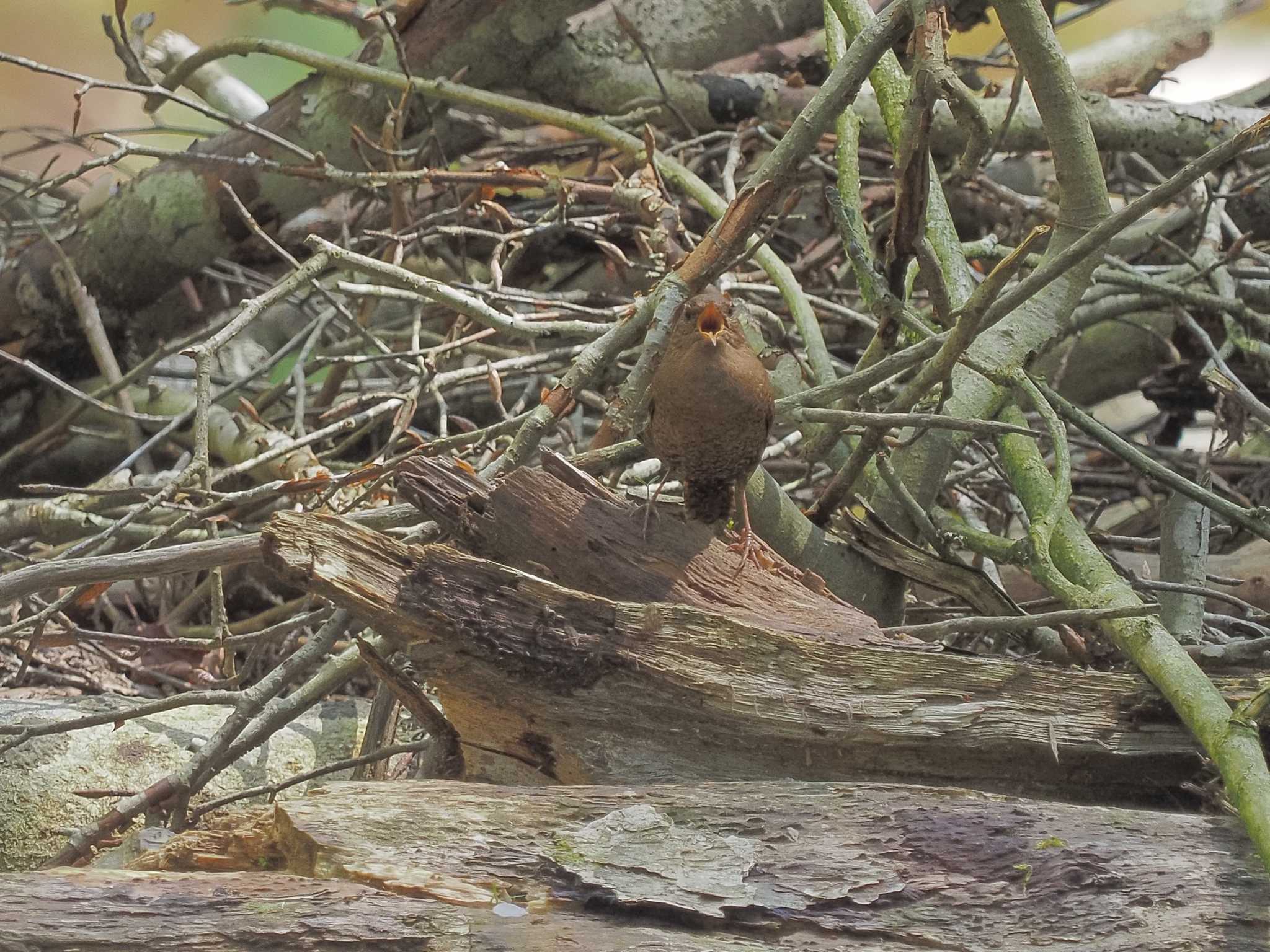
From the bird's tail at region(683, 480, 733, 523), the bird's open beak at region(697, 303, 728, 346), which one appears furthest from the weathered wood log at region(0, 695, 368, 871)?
the bird's open beak at region(697, 303, 728, 346)

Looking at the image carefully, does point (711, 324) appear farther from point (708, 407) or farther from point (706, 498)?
point (706, 498)

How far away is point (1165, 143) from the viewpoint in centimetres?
395

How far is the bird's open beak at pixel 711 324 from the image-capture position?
2016mm

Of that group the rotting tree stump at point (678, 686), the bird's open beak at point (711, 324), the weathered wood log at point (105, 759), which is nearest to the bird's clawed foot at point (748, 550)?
the rotting tree stump at point (678, 686)

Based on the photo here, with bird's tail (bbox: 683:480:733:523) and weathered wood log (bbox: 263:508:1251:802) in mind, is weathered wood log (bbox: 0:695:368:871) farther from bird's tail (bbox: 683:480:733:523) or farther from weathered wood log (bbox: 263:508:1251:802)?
bird's tail (bbox: 683:480:733:523)

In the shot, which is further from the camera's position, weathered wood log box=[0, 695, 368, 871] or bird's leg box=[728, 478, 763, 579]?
weathered wood log box=[0, 695, 368, 871]

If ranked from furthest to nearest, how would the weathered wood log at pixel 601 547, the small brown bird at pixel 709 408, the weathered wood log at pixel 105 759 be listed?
the weathered wood log at pixel 105 759, the small brown bird at pixel 709 408, the weathered wood log at pixel 601 547

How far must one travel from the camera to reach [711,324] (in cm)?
202

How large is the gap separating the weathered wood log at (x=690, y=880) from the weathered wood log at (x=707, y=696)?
147 millimetres

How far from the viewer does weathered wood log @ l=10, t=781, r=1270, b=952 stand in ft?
4.61

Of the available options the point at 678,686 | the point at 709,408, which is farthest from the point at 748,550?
the point at 678,686

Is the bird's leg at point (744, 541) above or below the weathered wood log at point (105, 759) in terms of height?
above

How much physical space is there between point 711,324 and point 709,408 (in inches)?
6.0

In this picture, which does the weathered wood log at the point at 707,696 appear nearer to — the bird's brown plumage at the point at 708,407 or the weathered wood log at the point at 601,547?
the weathered wood log at the point at 601,547
